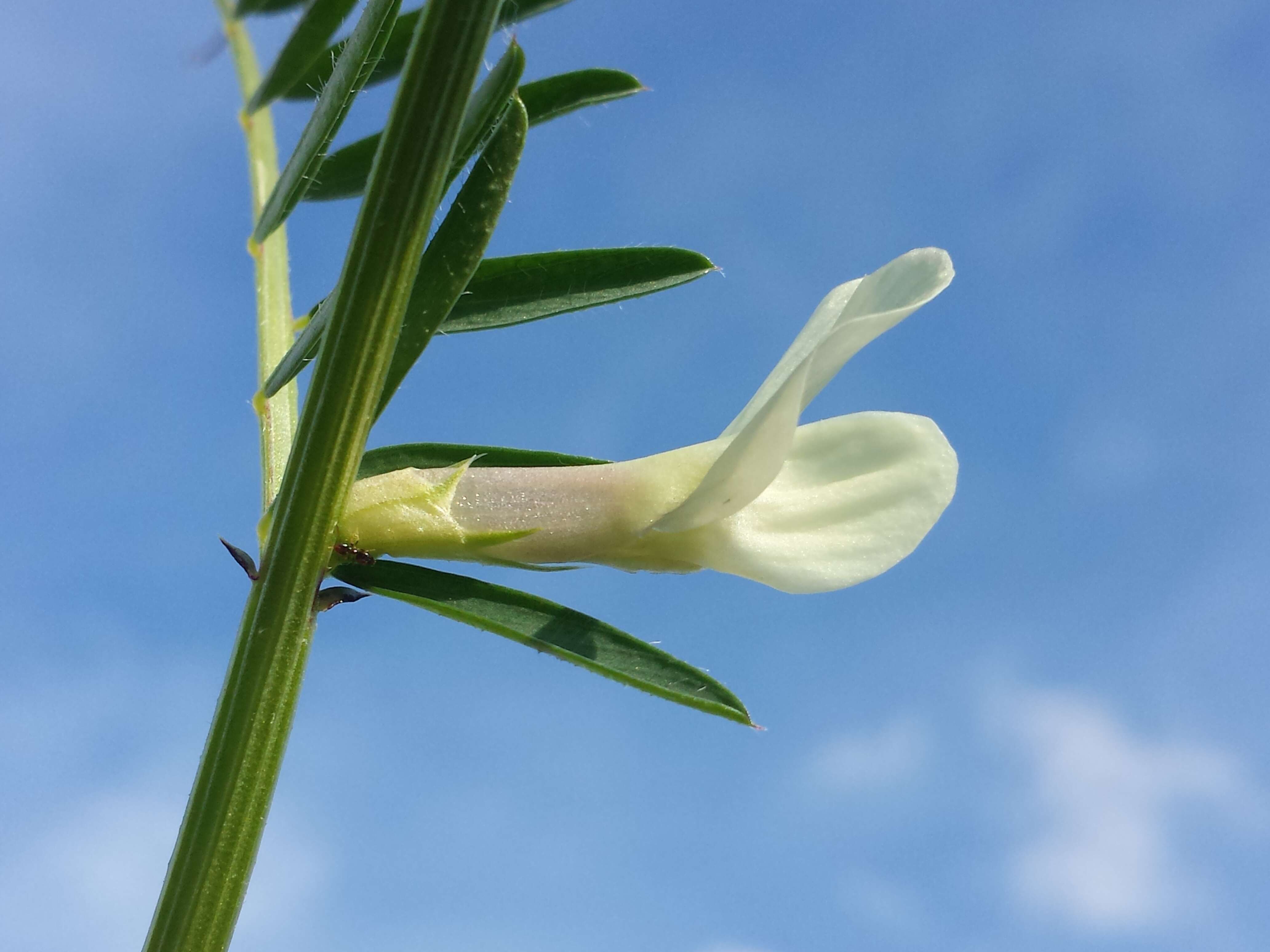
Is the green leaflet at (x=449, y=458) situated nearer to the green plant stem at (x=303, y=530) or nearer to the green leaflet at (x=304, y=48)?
the green plant stem at (x=303, y=530)

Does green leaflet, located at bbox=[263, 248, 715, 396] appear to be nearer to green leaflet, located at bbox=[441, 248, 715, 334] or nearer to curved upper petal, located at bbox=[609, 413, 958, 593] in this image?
green leaflet, located at bbox=[441, 248, 715, 334]

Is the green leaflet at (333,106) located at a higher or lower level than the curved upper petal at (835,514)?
higher

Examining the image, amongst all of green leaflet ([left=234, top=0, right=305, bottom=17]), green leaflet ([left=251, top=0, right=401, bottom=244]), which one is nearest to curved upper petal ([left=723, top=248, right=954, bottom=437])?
green leaflet ([left=251, top=0, right=401, bottom=244])

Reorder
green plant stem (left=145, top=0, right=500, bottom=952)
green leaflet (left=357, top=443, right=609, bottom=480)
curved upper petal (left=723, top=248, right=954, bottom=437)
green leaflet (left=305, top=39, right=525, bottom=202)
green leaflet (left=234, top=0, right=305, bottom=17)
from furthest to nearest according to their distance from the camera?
green leaflet (left=234, top=0, right=305, bottom=17), green leaflet (left=357, top=443, right=609, bottom=480), curved upper petal (left=723, top=248, right=954, bottom=437), green leaflet (left=305, top=39, right=525, bottom=202), green plant stem (left=145, top=0, right=500, bottom=952)

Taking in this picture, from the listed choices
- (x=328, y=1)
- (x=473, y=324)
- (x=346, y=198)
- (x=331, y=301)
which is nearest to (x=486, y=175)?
(x=331, y=301)

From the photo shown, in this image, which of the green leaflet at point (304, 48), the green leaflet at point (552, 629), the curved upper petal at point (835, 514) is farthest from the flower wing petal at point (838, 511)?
the green leaflet at point (304, 48)

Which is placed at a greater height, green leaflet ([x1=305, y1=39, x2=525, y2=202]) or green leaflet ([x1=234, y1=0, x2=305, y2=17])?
green leaflet ([x1=234, y1=0, x2=305, y2=17])

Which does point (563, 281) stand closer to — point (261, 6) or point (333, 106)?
point (333, 106)
